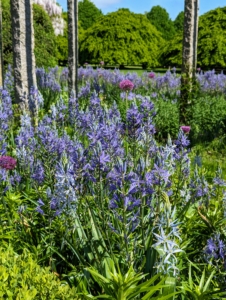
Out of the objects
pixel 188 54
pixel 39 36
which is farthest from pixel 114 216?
pixel 39 36

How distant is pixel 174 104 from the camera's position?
28.5 ft

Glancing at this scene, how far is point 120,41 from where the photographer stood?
92.1 feet

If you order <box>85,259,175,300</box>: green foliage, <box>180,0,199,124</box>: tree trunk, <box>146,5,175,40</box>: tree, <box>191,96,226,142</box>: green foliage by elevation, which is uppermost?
<box>146,5,175,40</box>: tree

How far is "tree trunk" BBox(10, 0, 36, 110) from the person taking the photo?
6223mm

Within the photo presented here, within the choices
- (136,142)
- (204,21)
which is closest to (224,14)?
(204,21)

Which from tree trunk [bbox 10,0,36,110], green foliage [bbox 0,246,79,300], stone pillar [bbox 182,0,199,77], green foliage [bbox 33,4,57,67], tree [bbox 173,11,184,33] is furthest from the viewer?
tree [bbox 173,11,184,33]

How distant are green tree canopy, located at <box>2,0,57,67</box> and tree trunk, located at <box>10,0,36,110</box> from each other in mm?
5158

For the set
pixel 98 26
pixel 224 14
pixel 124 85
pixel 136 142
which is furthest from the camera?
pixel 98 26

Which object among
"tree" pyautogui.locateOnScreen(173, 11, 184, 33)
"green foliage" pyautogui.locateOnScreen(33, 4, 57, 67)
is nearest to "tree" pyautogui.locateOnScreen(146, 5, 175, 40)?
"tree" pyautogui.locateOnScreen(173, 11, 184, 33)

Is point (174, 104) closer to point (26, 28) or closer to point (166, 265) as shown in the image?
point (26, 28)

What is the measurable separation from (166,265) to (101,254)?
21.3 inches

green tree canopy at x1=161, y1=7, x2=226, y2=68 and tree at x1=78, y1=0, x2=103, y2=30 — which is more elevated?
tree at x1=78, y1=0, x2=103, y2=30

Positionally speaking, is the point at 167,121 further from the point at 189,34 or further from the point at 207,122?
the point at 189,34

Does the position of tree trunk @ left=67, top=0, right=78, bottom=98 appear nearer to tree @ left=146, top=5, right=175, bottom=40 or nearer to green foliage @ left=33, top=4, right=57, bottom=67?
green foliage @ left=33, top=4, right=57, bottom=67
